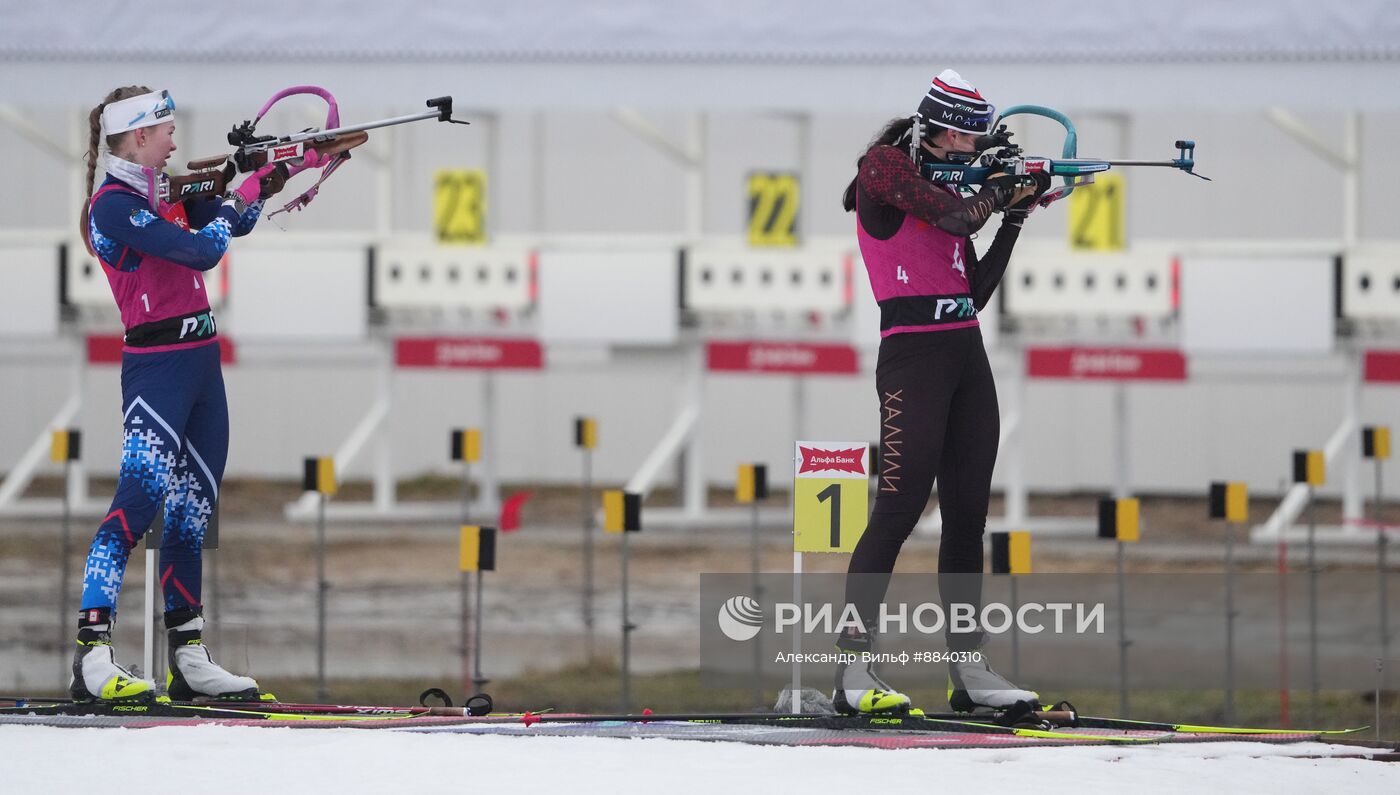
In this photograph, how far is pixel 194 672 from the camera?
4.63m

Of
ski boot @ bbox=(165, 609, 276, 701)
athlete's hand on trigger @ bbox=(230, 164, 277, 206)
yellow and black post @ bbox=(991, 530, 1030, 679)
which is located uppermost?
athlete's hand on trigger @ bbox=(230, 164, 277, 206)

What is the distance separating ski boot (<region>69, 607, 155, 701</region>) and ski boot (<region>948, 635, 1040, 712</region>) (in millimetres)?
1933

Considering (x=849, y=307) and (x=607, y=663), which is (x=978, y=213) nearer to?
(x=607, y=663)

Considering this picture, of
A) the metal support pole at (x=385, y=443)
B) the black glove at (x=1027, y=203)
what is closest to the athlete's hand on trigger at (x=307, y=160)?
the black glove at (x=1027, y=203)

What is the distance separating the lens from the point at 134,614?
9.16 metres

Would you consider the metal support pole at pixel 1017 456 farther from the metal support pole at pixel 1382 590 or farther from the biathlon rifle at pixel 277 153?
the biathlon rifle at pixel 277 153

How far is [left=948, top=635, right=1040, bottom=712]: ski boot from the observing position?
439cm

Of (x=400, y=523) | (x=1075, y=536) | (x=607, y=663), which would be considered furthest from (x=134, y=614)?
(x=1075, y=536)

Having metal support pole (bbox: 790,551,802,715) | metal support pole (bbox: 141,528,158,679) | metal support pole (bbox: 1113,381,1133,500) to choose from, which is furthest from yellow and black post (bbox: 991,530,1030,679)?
metal support pole (bbox: 1113,381,1133,500)

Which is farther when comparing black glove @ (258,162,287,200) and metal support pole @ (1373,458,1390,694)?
metal support pole @ (1373,458,1390,694)

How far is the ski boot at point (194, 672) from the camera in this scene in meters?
4.63

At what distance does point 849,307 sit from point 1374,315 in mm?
3324

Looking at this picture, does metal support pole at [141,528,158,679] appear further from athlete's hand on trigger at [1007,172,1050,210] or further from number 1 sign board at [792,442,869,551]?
athlete's hand on trigger at [1007,172,1050,210]

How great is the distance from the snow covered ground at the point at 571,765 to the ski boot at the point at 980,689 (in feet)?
1.09
